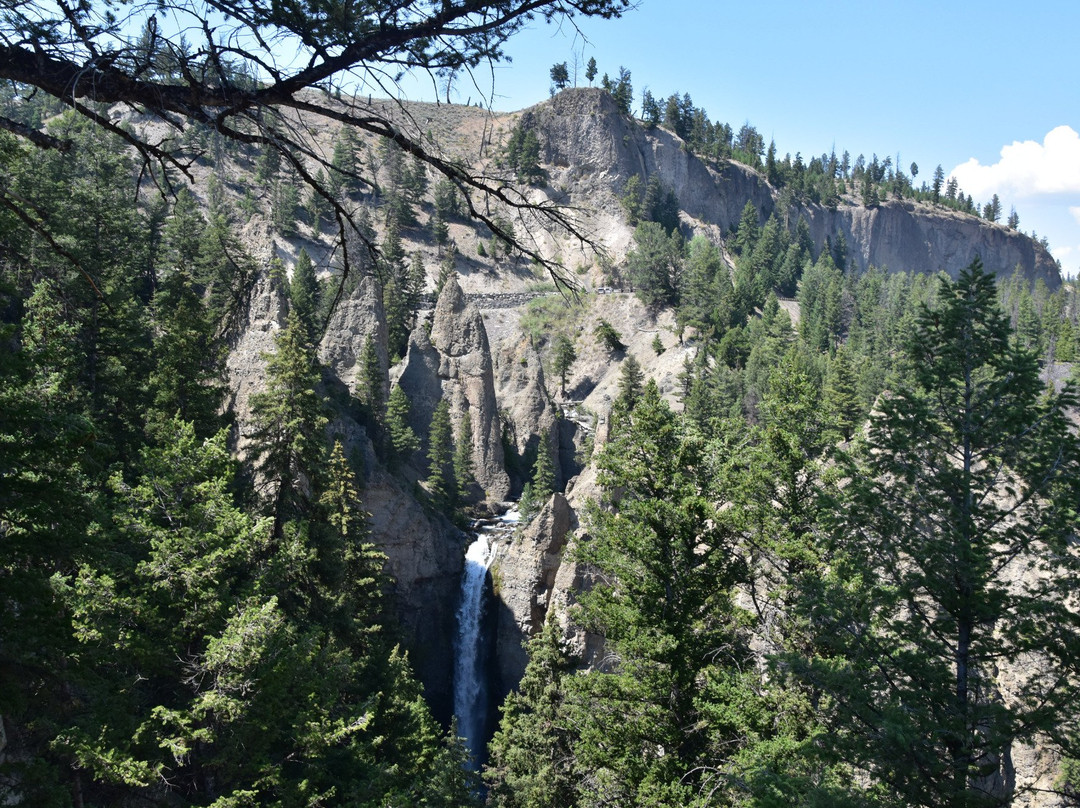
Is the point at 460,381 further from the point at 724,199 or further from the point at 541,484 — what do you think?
the point at 724,199

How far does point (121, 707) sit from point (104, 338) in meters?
12.3

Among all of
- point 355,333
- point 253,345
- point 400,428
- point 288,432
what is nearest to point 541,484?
point 400,428

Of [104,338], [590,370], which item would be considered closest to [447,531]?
[104,338]

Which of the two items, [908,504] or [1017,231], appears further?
[1017,231]

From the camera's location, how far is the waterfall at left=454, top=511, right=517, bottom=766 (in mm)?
29188

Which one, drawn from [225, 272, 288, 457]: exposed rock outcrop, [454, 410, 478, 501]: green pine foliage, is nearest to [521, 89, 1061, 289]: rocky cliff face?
[454, 410, 478, 501]: green pine foliage

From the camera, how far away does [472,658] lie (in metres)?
30.8

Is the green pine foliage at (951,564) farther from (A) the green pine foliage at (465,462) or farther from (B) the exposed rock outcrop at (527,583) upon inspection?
(A) the green pine foliage at (465,462)

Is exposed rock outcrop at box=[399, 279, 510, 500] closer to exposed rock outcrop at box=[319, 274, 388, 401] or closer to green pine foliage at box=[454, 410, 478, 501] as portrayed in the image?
green pine foliage at box=[454, 410, 478, 501]

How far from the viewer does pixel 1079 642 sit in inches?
303

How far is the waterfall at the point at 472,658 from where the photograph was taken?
95.8 ft

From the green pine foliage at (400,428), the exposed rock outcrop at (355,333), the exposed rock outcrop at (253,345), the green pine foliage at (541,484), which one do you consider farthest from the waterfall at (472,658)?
the exposed rock outcrop at (253,345)

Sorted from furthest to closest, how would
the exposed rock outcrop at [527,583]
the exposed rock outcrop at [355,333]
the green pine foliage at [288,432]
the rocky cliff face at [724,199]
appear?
the rocky cliff face at [724,199] < the exposed rock outcrop at [355,333] < the exposed rock outcrop at [527,583] < the green pine foliage at [288,432]

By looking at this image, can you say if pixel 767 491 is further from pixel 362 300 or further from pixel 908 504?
pixel 362 300
